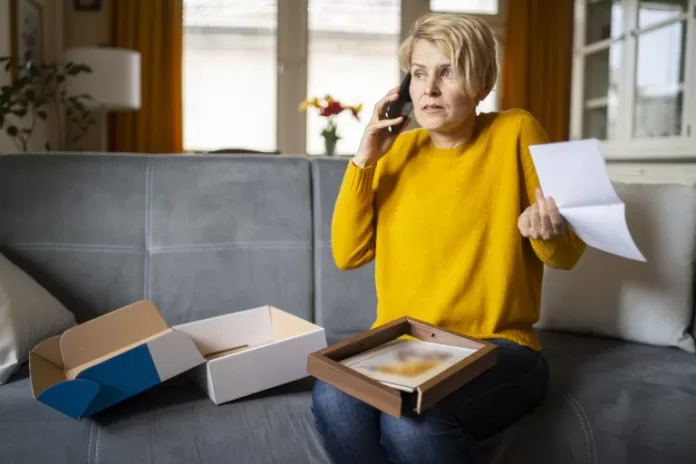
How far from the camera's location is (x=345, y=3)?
4148 mm

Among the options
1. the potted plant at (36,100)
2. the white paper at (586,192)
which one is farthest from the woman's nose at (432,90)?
the potted plant at (36,100)

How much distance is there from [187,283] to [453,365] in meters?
0.88

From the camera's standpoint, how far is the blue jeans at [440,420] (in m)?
0.97

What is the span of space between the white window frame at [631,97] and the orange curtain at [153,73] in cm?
239

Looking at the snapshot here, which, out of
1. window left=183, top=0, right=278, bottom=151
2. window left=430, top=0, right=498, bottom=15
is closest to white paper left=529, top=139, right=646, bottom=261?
window left=183, top=0, right=278, bottom=151

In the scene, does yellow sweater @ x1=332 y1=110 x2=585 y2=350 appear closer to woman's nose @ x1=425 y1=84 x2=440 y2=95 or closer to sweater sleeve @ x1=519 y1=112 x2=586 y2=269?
sweater sleeve @ x1=519 y1=112 x2=586 y2=269

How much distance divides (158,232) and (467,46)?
93cm

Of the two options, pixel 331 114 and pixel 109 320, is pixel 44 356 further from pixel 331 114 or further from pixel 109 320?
pixel 331 114

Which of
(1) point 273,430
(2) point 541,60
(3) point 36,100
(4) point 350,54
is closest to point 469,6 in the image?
(2) point 541,60

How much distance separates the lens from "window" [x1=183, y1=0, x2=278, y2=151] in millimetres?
4004

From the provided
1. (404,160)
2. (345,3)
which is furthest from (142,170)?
(345,3)

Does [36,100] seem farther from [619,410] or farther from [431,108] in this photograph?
[619,410]

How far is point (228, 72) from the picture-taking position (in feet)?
13.3

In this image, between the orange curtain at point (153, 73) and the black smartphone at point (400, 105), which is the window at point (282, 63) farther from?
the black smartphone at point (400, 105)
